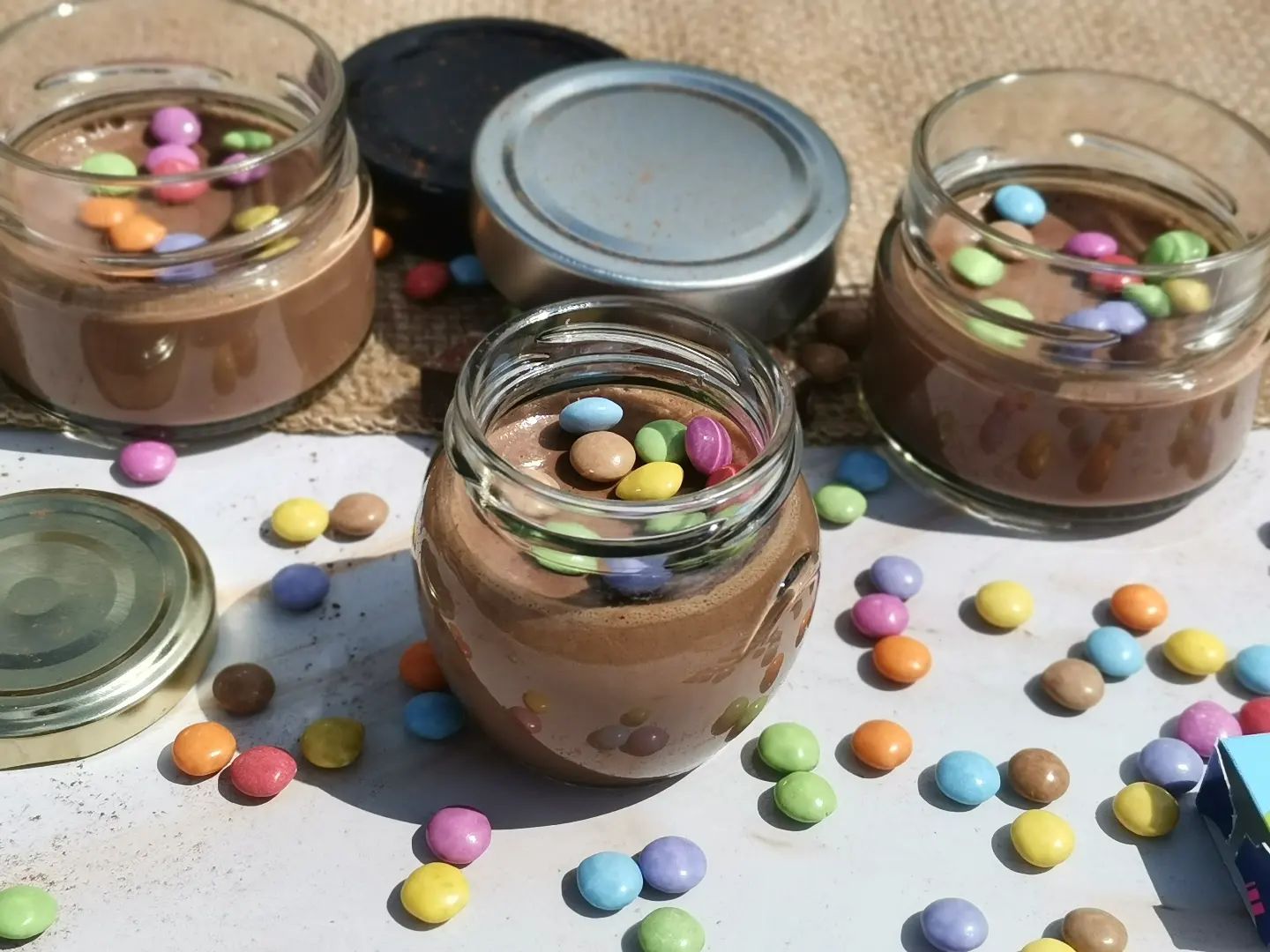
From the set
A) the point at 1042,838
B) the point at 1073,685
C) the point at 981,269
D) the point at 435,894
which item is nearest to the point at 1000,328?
the point at 981,269

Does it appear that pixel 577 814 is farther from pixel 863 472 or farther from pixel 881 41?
pixel 881 41

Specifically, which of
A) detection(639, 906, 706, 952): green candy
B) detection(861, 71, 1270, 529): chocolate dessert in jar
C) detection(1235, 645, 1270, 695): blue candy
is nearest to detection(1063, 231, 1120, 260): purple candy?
detection(861, 71, 1270, 529): chocolate dessert in jar

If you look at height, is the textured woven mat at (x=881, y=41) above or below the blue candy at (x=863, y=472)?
above

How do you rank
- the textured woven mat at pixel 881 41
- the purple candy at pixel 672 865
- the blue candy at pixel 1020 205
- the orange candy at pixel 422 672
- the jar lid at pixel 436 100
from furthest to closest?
the textured woven mat at pixel 881 41, the jar lid at pixel 436 100, the blue candy at pixel 1020 205, the orange candy at pixel 422 672, the purple candy at pixel 672 865

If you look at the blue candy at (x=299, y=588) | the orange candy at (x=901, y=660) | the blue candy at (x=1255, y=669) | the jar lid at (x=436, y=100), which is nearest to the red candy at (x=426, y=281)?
the jar lid at (x=436, y=100)

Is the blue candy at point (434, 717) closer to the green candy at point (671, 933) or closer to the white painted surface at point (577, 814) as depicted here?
the white painted surface at point (577, 814)

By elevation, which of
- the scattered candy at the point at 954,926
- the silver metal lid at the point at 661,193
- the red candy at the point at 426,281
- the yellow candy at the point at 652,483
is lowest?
the scattered candy at the point at 954,926
